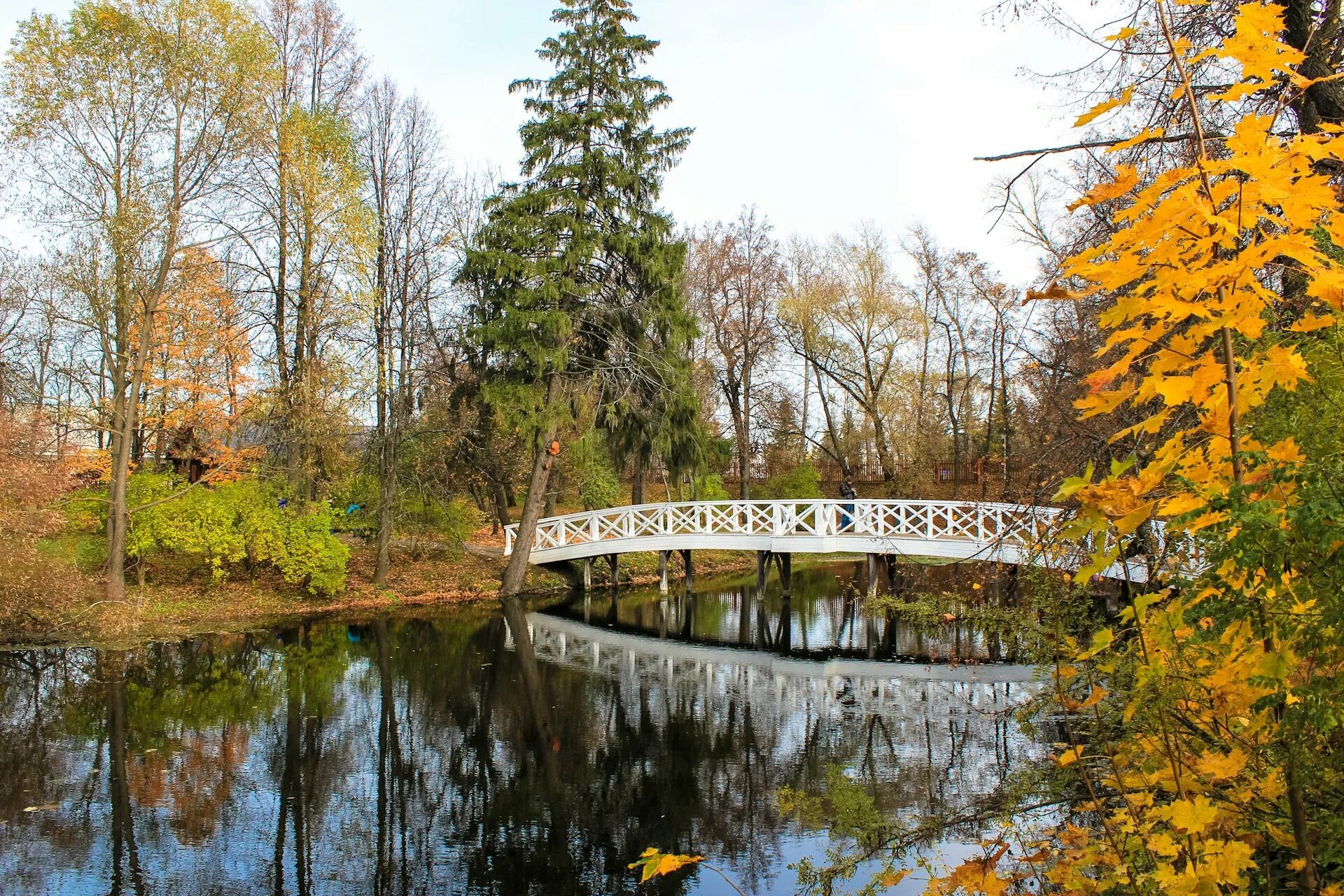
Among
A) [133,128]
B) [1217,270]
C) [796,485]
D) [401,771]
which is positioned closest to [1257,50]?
[1217,270]

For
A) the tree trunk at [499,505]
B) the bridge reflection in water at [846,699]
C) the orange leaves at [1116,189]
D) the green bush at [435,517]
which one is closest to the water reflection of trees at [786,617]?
the bridge reflection in water at [846,699]

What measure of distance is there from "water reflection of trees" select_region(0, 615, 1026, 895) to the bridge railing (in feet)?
23.6

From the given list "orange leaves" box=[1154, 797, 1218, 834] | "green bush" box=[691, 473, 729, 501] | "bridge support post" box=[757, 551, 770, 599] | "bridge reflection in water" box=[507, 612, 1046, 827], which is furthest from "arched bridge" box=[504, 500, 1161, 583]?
"orange leaves" box=[1154, 797, 1218, 834]

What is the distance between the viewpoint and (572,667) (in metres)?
12.6

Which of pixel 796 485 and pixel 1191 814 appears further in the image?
pixel 796 485

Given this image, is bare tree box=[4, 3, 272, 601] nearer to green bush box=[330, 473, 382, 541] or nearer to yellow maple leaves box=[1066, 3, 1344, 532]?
green bush box=[330, 473, 382, 541]

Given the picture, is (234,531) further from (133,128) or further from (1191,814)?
(1191,814)

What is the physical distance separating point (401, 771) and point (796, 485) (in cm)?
2445

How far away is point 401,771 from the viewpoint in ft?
26.5

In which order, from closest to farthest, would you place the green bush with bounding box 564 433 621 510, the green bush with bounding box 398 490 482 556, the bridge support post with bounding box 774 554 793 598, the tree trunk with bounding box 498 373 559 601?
the tree trunk with bounding box 498 373 559 601, the green bush with bounding box 398 490 482 556, the bridge support post with bounding box 774 554 793 598, the green bush with bounding box 564 433 621 510

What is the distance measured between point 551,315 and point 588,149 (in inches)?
136

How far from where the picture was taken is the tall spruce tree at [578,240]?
17328mm

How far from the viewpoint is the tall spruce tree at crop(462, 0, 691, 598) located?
17328 millimetres

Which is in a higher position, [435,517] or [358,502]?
[358,502]
